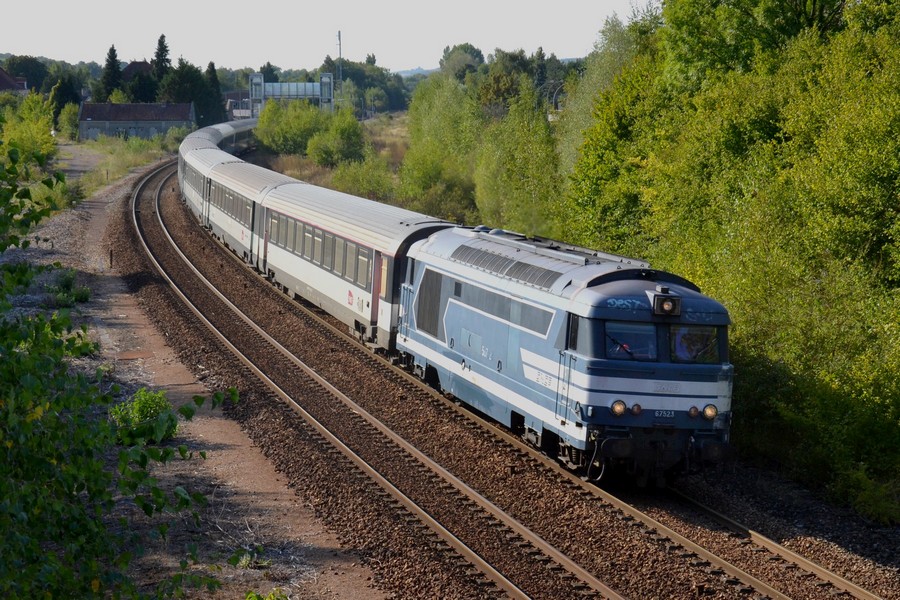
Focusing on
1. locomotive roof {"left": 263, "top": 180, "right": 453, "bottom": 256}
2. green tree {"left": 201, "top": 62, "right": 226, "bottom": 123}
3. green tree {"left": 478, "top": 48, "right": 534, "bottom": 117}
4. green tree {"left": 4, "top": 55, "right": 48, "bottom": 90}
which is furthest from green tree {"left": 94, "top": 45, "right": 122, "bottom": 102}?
locomotive roof {"left": 263, "top": 180, "right": 453, "bottom": 256}

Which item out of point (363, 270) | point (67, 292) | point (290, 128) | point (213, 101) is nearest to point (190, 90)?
point (213, 101)

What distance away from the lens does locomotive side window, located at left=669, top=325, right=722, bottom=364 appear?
13.6 metres

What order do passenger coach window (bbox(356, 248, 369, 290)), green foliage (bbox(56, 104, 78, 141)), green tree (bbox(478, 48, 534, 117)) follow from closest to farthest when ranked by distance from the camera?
passenger coach window (bbox(356, 248, 369, 290)), green tree (bbox(478, 48, 534, 117)), green foliage (bbox(56, 104, 78, 141))

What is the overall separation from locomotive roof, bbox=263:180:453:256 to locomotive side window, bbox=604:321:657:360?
767cm

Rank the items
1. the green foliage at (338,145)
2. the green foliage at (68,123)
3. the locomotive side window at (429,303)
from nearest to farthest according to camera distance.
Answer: the locomotive side window at (429,303)
the green foliage at (338,145)
the green foliage at (68,123)

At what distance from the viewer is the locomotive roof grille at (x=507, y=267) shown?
49.0 feet

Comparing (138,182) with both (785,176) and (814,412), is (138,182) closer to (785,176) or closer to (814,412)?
(785,176)

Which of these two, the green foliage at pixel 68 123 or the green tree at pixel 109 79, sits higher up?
the green tree at pixel 109 79

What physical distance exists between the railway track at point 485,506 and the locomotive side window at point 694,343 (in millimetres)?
2227

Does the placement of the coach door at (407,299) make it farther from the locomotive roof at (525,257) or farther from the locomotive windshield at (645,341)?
the locomotive windshield at (645,341)

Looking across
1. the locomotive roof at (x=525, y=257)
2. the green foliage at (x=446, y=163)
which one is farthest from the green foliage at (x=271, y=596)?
the green foliage at (x=446, y=163)

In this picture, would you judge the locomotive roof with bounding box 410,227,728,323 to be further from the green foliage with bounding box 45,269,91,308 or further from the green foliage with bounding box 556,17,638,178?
the green foliage with bounding box 556,17,638,178

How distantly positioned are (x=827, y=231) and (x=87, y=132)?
345 feet

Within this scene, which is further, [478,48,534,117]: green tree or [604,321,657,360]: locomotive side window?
[478,48,534,117]: green tree
